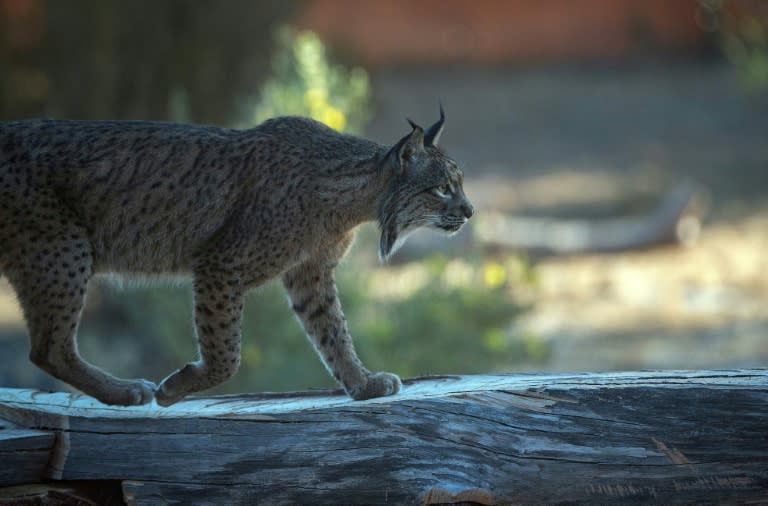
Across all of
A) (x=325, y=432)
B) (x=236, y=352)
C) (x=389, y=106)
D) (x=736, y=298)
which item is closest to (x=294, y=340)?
(x=236, y=352)

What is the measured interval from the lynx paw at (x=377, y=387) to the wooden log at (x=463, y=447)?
19.9 inches

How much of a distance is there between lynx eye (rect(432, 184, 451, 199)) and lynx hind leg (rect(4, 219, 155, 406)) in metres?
1.56

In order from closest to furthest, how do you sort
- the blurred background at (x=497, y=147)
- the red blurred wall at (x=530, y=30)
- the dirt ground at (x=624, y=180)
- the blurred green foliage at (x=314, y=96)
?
1. the blurred green foliage at (x=314, y=96)
2. the blurred background at (x=497, y=147)
3. the dirt ground at (x=624, y=180)
4. the red blurred wall at (x=530, y=30)

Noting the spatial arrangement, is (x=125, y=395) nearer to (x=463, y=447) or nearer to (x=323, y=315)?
(x=323, y=315)

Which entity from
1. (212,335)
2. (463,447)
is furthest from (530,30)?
(463,447)

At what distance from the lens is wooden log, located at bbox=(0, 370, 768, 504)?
4137 millimetres

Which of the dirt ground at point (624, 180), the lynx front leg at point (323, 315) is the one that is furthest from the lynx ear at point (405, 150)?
the dirt ground at point (624, 180)

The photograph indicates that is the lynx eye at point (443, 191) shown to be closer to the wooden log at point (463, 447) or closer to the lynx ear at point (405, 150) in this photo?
the lynx ear at point (405, 150)

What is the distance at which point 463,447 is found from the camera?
14.0ft

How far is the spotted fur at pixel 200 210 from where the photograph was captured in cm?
492

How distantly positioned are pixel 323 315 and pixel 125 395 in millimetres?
978

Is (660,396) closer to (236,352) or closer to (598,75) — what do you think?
(236,352)

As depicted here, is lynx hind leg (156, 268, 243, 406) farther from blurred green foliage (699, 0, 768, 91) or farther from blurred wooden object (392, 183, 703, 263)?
blurred green foliage (699, 0, 768, 91)

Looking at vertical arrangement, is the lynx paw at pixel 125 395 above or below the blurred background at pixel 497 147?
below
